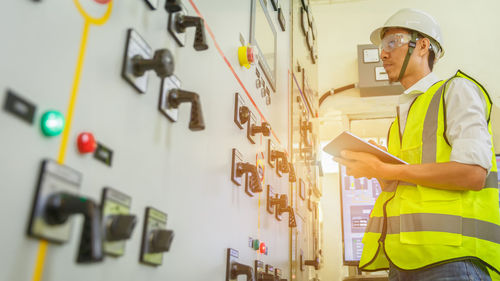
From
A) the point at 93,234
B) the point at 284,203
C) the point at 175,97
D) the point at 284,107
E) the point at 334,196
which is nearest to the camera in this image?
the point at 93,234

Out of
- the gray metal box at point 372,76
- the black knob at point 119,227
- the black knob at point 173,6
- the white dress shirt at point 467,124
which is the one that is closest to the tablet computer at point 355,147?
the white dress shirt at point 467,124

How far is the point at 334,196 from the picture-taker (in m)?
5.47

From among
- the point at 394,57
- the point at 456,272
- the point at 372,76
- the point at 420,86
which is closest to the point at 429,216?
the point at 456,272

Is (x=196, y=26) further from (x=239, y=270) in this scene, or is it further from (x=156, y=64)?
(x=239, y=270)

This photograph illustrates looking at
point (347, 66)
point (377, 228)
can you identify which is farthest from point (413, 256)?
point (347, 66)

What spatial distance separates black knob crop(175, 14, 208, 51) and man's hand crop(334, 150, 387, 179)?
2.76 feet

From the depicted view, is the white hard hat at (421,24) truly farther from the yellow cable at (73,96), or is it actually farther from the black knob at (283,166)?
the yellow cable at (73,96)

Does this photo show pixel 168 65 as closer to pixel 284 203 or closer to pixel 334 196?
pixel 284 203

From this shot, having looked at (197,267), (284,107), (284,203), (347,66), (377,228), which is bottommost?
(197,267)

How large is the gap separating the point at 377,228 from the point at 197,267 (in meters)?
0.83

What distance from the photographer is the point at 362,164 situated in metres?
1.74

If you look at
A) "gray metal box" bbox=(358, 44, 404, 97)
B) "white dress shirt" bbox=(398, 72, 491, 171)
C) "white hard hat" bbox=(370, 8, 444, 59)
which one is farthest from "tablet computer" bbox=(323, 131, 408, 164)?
"gray metal box" bbox=(358, 44, 404, 97)

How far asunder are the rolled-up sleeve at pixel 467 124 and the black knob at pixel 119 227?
114cm

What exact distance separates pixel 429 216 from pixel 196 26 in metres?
1.02
